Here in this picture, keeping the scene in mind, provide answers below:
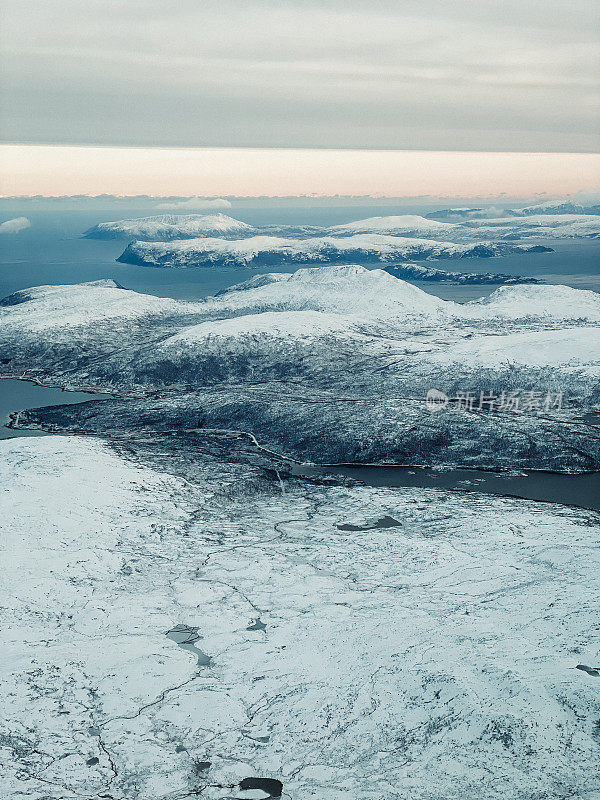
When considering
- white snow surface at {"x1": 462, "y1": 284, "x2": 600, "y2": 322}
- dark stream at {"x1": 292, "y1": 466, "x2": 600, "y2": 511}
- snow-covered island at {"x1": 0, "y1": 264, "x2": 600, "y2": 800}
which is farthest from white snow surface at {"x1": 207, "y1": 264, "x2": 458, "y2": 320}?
dark stream at {"x1": 292, "y1": 466, "x2": 600, "y2": 511}

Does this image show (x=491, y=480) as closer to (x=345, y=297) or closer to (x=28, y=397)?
(x=28, y=397)

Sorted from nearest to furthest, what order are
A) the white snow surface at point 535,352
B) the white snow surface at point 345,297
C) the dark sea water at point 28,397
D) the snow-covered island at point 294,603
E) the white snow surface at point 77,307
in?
the snow-covered island at point 294,603 < the dark sea water at point 28,397 < the white snow surface at point 535,352 < the white snow surface at point 77,307 < the white snow surface at point 345,297

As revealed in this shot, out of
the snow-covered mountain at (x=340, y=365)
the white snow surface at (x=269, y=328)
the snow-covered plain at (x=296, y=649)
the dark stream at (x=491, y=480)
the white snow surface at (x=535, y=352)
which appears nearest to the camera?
the snow-covered plain at (x=296, y=649)

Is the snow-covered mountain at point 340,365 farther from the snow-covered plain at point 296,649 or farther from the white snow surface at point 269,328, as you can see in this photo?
the snow-covered plain at point 296,649

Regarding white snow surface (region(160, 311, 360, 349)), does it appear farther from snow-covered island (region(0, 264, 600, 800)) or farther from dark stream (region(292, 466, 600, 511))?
dark stream (region(292, 466, 600, 511))

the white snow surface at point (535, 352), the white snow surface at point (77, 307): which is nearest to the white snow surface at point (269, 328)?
the white snow surface at point (535, 352)

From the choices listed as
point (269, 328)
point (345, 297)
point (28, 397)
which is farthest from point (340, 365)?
point (345, 297)

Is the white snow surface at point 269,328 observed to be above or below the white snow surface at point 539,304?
below
